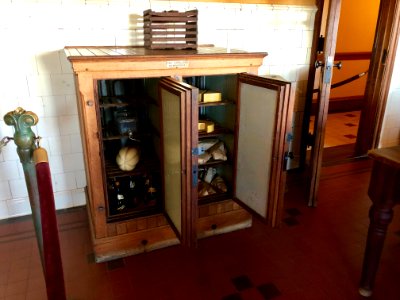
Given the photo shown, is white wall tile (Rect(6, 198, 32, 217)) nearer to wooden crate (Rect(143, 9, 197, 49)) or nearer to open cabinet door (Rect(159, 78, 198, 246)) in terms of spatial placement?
open cabinet door (Rect(159, 78, 198, 246))

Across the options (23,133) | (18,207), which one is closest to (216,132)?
(23,133)

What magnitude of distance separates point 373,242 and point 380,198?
0.84 feet

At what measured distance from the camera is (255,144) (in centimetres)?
197

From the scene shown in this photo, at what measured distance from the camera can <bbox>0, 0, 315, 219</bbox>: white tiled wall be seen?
2.14 m

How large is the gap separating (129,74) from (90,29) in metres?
0.74

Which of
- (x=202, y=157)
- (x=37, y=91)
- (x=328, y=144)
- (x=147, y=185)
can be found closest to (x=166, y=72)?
(x=202, y=157)

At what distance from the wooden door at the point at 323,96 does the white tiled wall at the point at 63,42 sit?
591 millimetres

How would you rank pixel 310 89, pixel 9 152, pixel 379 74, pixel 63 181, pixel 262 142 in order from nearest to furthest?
pixel 262 142 → pixel 9 152 → pixel 63 181 → pixel 310 89 → pixel 379 74

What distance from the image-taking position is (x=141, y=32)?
240 cm

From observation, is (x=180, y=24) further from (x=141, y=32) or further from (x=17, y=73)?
(x=17, y=73)

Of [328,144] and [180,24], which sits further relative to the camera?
[328,144]

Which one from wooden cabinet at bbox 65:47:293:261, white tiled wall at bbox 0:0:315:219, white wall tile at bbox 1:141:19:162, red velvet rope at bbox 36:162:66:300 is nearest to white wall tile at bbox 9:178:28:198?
white tiled wall at bbox 0:0:315:219

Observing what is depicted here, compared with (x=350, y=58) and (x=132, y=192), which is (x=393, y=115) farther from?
(x=132, y=192)

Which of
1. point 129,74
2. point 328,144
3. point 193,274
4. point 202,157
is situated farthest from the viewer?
point 328,144
